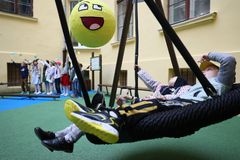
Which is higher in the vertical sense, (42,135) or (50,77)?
(50,77)

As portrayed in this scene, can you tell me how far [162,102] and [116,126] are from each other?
40 cm

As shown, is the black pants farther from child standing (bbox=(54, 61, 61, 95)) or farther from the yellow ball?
child standing (bbox=(54, 61, 61, 95))

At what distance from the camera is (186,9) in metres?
5.13

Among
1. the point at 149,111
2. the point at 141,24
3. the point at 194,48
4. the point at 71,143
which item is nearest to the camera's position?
the point at 149,111

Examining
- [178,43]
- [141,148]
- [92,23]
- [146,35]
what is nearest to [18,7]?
[146,35]

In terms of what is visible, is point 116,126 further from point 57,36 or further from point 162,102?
point 57,36

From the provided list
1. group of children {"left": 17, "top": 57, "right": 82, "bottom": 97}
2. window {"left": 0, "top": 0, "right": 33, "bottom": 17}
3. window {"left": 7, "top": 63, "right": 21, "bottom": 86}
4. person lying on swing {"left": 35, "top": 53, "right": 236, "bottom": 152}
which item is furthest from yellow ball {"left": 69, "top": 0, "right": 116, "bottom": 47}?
window {"left": 0, "top": 0, "right": 33, "bottom": 17}

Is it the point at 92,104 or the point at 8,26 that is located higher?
the point at 8,26

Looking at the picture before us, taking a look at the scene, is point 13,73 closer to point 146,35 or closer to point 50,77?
point 50,77

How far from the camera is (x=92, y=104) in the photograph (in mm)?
1539

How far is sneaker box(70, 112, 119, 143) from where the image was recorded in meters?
1.12

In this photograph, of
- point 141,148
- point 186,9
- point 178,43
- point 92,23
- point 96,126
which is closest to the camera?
point 96,126

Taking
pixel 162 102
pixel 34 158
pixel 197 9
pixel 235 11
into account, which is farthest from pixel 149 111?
pixel 197 9

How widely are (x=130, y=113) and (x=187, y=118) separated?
1.04ft
